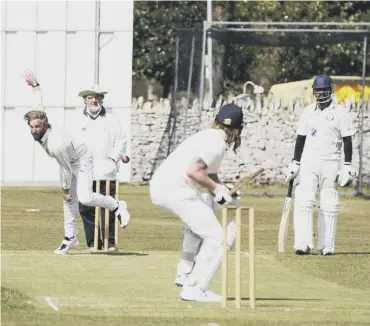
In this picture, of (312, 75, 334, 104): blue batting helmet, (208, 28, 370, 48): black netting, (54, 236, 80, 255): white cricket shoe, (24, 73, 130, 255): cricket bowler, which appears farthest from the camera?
(208, 28, 370, 48): black netting

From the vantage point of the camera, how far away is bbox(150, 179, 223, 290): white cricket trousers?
12266 mm

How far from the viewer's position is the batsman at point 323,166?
57.4ft

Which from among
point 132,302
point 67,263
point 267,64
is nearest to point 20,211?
point 67,263

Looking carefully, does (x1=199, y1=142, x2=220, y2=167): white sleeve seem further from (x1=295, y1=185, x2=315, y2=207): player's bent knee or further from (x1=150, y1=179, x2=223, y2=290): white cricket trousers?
(x1=295, y1=185, x2=315, y2=207): player's bent knee

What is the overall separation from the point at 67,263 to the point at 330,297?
11.3 ft

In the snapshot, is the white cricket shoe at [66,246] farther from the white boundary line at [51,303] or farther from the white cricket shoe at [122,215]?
the white boundary line at [51,303]

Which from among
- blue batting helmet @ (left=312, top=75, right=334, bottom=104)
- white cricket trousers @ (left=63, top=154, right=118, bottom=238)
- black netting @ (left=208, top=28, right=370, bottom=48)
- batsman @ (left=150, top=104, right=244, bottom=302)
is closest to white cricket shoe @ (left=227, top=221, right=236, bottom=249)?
batsman @ (left=150, top=104, right=244, bottom=302)

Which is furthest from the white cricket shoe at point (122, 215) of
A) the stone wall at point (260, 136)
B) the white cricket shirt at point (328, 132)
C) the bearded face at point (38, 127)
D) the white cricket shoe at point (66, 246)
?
the stone wall at point (260, 136)

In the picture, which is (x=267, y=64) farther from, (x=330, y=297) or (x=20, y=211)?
(x=330, y=297)

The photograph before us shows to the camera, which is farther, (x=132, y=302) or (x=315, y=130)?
(x=315, y=130)

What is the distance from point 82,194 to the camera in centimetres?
1638

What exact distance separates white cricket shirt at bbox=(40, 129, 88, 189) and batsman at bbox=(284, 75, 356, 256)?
2700 millimetres

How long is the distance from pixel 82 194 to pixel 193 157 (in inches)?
171

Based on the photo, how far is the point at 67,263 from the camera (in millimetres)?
15672
